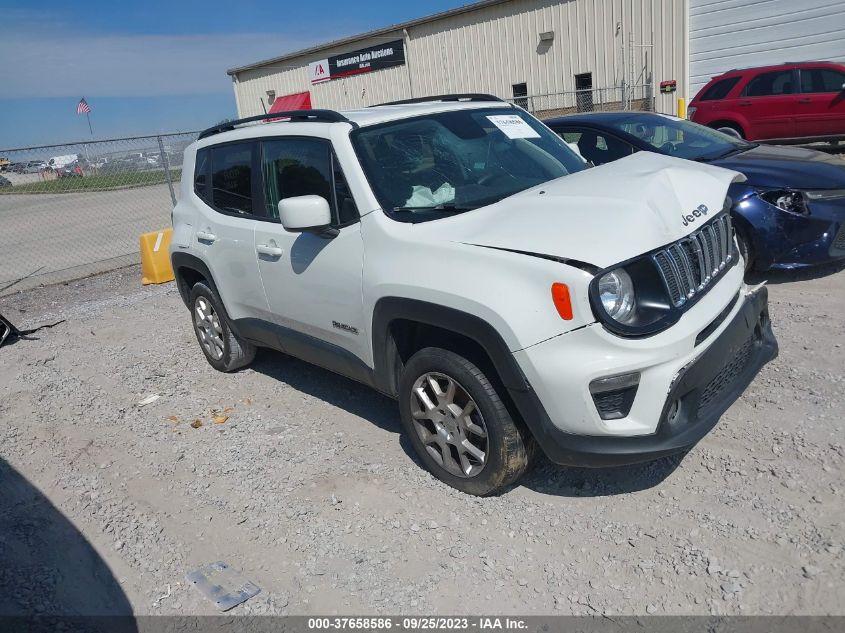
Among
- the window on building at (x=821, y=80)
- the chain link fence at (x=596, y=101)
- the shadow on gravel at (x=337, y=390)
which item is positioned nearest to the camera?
the shadow on gravel at (x=337, y=390)

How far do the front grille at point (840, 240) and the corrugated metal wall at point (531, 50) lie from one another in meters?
15.9

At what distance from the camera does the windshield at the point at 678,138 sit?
6484 millimetres

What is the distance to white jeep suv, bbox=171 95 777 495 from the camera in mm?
2830

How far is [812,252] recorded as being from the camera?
5602mm

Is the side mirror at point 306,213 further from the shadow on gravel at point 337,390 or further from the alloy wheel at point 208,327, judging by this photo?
the alloy wheel at point 208,327

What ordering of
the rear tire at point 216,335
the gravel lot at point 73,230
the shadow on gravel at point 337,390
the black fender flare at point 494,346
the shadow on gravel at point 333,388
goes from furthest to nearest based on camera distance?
1. the gravel lot at point 73,230
2. the rear tire at point 216,335
3. the shadow on gravel at point 333,388
4. the shadow on gravel at point 337,390
5. the black fender flare at point 494,346

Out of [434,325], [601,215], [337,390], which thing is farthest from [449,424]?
[337,390]

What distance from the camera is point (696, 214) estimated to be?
3.24 m

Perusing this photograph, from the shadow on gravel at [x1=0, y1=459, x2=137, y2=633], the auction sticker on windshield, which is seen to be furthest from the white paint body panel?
the shadow on gravel at [x1=0, y1=459, x2=137, y2=633]

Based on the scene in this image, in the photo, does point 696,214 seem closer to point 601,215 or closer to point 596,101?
point 601,215

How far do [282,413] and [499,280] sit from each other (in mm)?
2395

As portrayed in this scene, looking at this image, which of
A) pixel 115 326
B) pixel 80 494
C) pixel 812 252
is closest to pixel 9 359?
pixel 115 326

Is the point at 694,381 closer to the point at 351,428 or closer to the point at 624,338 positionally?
the point at 624,338

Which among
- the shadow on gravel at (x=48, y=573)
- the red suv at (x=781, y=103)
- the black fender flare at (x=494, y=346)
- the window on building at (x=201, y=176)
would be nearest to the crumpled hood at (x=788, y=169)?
the black fender flare at (x=494, y=346)
